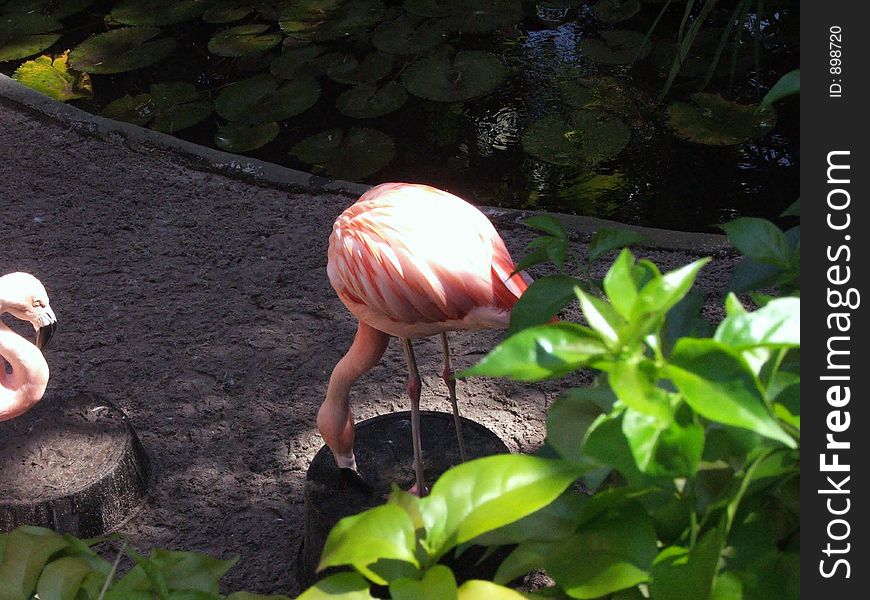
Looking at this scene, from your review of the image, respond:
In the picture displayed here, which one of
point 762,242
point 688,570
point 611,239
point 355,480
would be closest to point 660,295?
point 688,570

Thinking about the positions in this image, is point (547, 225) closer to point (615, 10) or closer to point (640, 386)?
point (640, 386)

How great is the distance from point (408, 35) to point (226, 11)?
93 cm

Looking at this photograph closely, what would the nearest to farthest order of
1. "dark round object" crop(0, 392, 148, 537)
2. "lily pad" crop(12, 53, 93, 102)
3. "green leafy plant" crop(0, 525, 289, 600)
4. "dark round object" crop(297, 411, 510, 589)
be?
"green leafy plant" crop(0, 525, 289, 600), "dark round object" crop(297, 411, 510, 589), "dark round object" crop(0, 392, 148, 537), "lily pad" crop(12, 53, 93, 102)

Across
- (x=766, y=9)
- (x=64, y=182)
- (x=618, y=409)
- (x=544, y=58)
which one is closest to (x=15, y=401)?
(x=64, y=182)

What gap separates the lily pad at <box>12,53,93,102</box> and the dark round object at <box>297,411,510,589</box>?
259 centimetres

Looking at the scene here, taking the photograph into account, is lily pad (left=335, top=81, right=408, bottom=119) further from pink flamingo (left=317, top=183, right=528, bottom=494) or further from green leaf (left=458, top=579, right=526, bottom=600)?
green leaf (left=458, top=579, right=526, bottom=600)

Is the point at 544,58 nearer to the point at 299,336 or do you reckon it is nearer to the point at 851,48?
the point at 299,336

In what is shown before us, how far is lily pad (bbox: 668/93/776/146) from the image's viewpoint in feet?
11.7

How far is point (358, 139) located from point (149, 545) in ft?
6.23

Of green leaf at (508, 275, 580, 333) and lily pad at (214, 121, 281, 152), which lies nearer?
green leaf at (508, 275, 580, 333)

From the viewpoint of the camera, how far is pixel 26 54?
4.21 metres

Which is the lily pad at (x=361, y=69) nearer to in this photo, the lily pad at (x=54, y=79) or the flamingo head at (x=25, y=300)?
the lily pad at (x=54, y=79)

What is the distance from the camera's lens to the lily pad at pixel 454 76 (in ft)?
12.5

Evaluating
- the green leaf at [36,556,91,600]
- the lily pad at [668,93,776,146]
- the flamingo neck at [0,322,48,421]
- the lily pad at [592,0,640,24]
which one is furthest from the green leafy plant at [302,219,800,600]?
the lily pad at [592,0,640,24]
